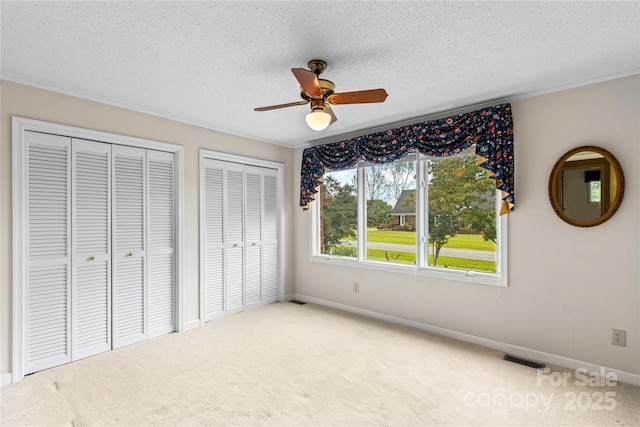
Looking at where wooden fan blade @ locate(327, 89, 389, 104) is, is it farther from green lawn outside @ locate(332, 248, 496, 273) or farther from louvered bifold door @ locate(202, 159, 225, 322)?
louvered bifold door @ locate(202, 159, 225, 322)

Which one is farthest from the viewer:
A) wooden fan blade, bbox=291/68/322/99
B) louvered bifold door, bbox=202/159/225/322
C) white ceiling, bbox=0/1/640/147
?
louvered bifold door, bbox=202/159/225/322

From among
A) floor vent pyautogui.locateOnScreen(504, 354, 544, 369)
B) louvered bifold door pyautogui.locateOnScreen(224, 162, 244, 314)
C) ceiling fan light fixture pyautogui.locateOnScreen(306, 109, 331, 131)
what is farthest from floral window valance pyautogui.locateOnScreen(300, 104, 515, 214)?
ceiling fan light fixture pyautogui.locateOnScreen(306, 109, 331, 131)

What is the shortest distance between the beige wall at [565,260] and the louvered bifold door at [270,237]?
8.00 ft

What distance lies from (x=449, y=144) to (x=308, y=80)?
1.89 m

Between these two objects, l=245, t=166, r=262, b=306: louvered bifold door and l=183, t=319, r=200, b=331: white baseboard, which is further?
l=245, t=166, r=262, b=306: louvered bifold door

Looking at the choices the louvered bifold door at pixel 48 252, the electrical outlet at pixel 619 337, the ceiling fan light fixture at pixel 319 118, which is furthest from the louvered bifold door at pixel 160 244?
the electrical outlet at pixel 619 337

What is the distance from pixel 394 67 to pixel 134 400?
10.2ft

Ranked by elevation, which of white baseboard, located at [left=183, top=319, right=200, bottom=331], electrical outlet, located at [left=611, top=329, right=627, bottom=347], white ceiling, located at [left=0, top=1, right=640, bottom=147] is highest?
white ceiling, located at [left=0, top=1, right=640, bottom=147]

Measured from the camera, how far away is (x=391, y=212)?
4.03 metres

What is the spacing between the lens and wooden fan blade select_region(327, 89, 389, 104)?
2.17 m

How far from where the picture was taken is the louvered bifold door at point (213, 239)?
3971 millimetres

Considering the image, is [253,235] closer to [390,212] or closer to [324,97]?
[390,212]

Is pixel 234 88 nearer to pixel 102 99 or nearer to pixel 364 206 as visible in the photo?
pixel 102 99

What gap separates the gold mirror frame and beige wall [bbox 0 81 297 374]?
11.1 feet
